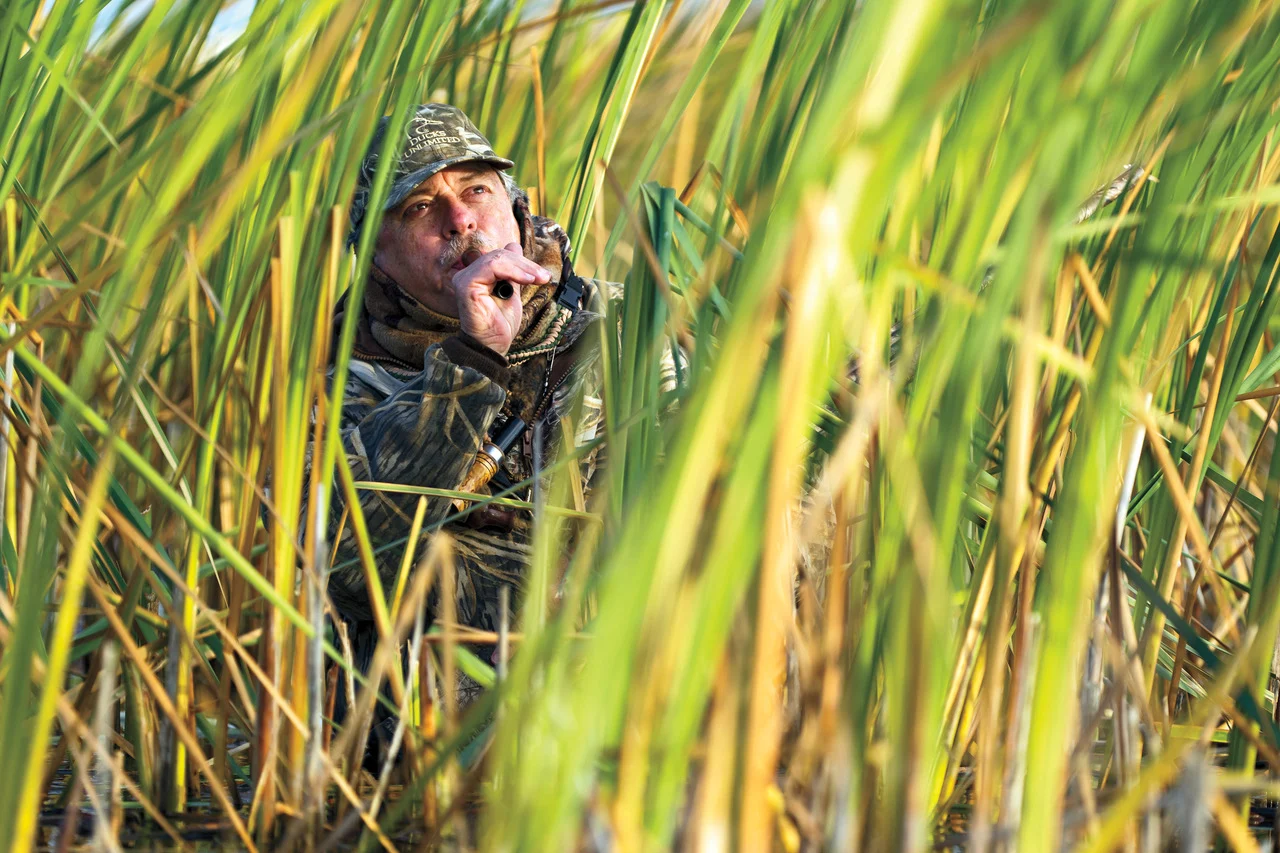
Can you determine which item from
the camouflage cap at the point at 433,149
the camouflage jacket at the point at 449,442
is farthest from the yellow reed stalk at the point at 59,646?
the camouflage cap at the point at 433,149

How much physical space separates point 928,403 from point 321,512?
1.78 ft

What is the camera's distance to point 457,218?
6.63 feet

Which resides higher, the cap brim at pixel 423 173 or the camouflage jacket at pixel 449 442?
the cap brim at pixel 423 173

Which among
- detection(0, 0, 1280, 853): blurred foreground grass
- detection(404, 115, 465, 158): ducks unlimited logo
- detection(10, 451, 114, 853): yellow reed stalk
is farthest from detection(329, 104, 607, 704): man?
detection(10, 451, 114, 853): yellow reed stalk

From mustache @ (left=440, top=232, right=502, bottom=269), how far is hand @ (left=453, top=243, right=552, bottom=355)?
0.62 ft

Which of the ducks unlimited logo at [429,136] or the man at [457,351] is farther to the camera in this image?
the ducks unlimited logo at [429,136]

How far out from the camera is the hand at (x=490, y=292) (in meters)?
1.76

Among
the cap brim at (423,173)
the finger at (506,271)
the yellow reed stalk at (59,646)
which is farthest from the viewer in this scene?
the cap brim at (423,173)

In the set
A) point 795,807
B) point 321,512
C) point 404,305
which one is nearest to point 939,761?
point 795,807

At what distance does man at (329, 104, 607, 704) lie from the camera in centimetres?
177

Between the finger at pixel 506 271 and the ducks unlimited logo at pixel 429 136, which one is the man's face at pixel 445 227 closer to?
the ducks unlimited logo at pixel 429 136

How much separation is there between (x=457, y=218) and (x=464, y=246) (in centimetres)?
5

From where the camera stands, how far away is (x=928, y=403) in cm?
71

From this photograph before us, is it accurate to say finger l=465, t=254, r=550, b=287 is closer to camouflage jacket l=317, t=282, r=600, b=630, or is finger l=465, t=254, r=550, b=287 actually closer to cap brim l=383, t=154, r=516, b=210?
camouflage jacket l=317, t=282, r=600, b=630
